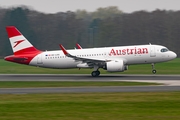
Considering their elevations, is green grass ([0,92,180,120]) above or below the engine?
below

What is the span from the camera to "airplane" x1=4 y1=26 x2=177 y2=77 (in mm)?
47469

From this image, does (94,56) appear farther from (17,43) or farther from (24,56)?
(17,43)

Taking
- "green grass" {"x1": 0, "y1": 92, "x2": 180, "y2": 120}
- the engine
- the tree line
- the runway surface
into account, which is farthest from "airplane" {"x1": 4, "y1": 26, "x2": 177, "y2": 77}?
the tree line

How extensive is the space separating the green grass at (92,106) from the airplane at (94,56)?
1754 cm

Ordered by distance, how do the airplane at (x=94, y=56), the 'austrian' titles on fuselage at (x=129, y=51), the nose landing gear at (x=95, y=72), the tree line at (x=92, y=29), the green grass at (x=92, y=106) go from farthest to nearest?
the tree line at (x=92, y=29)
the nose landing gear at (x=95, y=72)
the 'austrian' titles on fuselage at (x=129, y=51)
the airplane at (x=94, y=56)
the green grass at (x=92, y=106)

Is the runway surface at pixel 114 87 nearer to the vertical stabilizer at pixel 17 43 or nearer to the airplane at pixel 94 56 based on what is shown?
the airplane at pixel 94 56

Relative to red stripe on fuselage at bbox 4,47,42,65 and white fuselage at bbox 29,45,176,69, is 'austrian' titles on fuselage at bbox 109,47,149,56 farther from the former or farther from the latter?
red stripe on fuselage at bbox 4,47,42,65

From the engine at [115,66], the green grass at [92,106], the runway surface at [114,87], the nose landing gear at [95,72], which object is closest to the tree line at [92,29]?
the nose landing gear at [95,72]

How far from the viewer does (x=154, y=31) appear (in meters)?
110

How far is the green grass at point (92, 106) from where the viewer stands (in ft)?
67.2

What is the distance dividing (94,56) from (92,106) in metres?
25.0

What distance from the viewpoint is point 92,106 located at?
77.9ft

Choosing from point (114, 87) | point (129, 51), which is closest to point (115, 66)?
point (129, 51)

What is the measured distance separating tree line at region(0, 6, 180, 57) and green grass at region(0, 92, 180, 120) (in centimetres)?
7686
